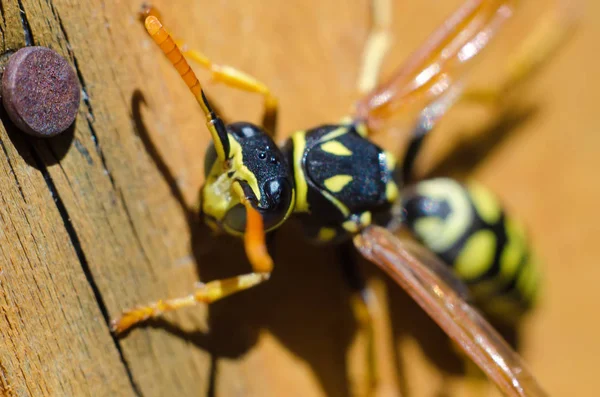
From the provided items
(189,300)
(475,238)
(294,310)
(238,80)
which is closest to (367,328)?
(294,310)

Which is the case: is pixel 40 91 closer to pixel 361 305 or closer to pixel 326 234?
pixel 326 234

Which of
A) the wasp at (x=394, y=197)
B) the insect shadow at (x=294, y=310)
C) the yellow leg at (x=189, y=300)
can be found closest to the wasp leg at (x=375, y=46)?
the wasp at (x=394, y=197)

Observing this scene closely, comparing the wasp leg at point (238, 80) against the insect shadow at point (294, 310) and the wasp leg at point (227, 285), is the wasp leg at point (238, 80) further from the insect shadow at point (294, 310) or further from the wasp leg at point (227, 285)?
the wasp leg at point (227, 285)

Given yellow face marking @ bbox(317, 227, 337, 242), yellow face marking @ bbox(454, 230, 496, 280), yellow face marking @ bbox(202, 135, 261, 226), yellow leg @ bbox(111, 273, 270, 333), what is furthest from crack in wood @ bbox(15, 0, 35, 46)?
yellow face marking @ bbox(454, 230, 496, 280)

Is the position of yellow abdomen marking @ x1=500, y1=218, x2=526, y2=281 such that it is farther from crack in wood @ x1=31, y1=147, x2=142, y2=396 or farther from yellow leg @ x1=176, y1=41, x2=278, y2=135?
crack in wood @ x1=31, y1=147, x2=142, y2=396

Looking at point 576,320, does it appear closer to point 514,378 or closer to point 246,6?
point 514,378

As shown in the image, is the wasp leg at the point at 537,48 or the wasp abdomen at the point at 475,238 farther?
the wasp leg at the point at 537,48

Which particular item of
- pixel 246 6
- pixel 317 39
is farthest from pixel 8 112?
pixel 317 39
